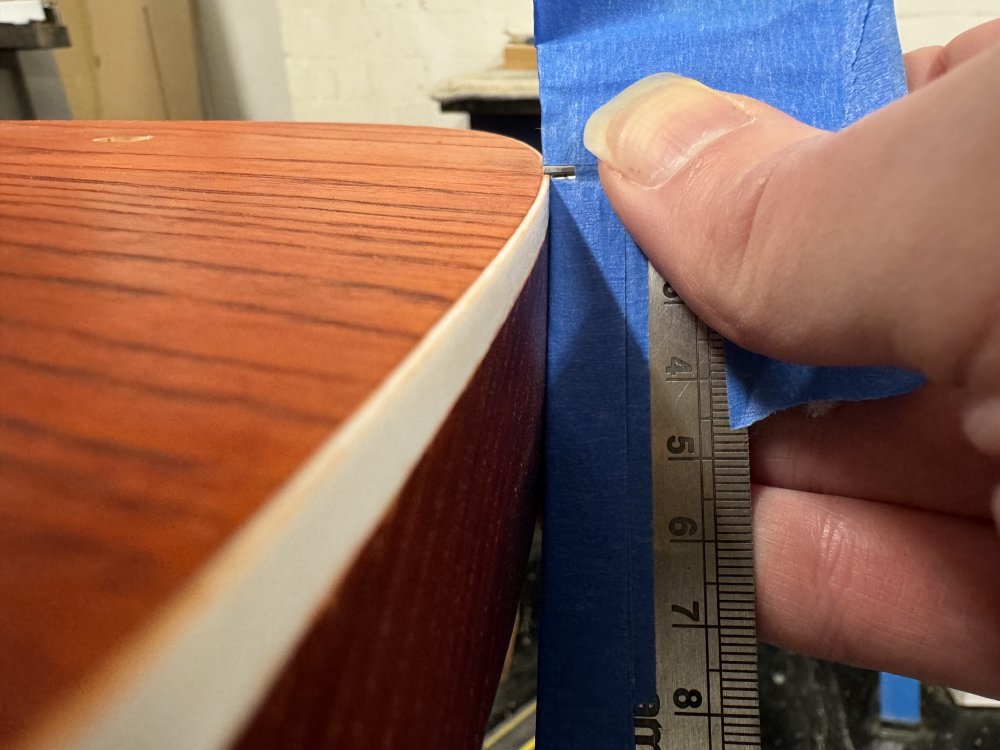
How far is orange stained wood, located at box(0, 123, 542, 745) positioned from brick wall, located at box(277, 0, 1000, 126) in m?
1.52

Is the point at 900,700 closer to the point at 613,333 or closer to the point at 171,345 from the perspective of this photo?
the point at 613,333

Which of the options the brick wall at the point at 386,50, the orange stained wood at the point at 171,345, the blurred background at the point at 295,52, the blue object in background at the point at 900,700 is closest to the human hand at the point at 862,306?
the orange stained wood at the point at 171,345

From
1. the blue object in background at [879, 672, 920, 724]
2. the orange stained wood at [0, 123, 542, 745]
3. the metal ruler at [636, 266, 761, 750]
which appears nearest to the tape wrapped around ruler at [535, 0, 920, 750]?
the metal ruler at [636, 266, 761, 750]

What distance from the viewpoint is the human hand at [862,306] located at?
0.27 m

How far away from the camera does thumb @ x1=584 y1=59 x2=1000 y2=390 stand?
26cm

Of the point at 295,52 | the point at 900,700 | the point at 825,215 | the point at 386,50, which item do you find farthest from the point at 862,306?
the point at 295,52

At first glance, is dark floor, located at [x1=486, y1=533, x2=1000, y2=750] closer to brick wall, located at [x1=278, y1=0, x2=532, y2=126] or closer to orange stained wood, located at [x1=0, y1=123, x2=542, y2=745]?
orange stained wood, located at [x1=0, y1=123, x2=542, y2=745]

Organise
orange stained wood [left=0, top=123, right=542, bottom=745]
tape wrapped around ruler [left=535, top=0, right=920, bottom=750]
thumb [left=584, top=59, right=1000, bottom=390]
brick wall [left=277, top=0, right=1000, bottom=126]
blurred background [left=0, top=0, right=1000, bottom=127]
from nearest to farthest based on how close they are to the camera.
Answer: orange stained wood [left=0, top=123, right=542, bottom=745]
thumb [left=584, top=59, right=1000, bottom=390]
tape wrapped around ruler [left=535, top=0, right=920, bottom=750]
blurred background [left=0, top=0, right=1000, bottom=127]
brick wall [left=277, top=0, right=1000, bottom=126]

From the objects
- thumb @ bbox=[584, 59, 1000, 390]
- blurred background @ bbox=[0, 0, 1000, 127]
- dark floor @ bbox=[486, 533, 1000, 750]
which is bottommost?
dark floor @ bbox=[486, 533, 1000, 750]

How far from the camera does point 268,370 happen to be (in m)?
0.17

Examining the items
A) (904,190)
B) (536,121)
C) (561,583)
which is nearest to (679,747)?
(561,583)

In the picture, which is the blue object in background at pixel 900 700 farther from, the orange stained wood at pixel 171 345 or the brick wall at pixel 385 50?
the brick wall at pixel 385 50

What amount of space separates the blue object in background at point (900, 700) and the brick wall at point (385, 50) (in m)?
1.52

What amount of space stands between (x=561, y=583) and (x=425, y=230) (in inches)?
11.6
